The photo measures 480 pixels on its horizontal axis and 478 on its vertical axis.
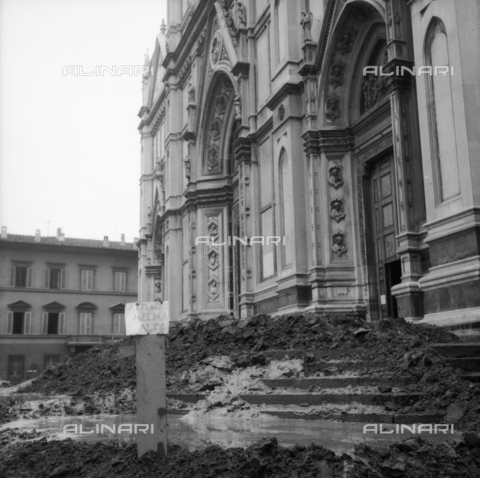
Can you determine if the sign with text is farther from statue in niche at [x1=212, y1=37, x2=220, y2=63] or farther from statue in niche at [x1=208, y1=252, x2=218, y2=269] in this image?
statue in niche at [x1=212, y1=37, x2=220, y2=63]

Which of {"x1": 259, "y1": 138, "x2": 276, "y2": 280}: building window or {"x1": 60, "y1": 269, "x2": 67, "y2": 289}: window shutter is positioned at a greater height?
{"x1": 60, "y1": 269, "x2": 67, "y2": 289}: window shutter

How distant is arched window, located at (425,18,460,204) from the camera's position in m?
11.2

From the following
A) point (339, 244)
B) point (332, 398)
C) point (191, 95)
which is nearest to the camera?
point (332, 398)

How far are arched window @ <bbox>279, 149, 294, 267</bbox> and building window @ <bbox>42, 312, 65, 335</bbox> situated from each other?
1503 inches

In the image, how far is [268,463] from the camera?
17.4 feet

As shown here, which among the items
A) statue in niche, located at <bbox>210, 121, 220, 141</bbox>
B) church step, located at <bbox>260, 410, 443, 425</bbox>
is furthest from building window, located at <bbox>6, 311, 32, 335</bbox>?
church step, located at <bbox>260, 410, 443, 425</bbox>

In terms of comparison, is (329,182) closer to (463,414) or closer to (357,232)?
(357,232)

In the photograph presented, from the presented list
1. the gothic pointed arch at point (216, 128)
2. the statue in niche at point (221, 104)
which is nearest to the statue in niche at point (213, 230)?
the gothic pointed arch at point (216, 128)

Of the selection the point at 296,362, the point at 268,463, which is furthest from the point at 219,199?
the point at 268,463

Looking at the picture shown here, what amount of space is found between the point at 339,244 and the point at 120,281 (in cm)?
4141

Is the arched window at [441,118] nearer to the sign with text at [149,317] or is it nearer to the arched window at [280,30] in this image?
the sign with text at [149,317]

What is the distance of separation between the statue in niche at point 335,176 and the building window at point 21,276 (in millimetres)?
41090

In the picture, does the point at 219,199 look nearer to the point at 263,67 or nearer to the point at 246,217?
the point at 246,217

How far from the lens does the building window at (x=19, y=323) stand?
5147 cm
